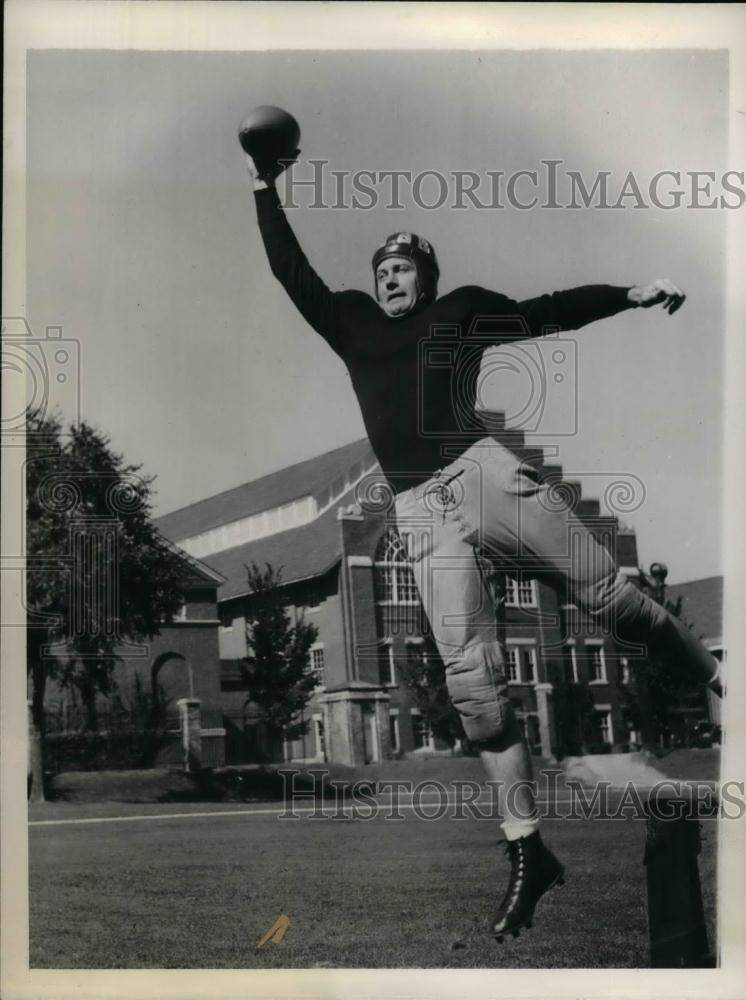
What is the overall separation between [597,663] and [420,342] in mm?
1599

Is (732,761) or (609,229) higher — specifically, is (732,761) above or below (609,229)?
below

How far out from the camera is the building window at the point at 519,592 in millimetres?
4301

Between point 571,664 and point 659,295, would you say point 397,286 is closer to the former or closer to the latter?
point 659,295

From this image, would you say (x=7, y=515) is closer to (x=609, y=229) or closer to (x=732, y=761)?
(x=609, y=229)

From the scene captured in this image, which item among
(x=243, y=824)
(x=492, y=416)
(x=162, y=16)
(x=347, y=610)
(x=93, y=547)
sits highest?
(x=162, y=16)

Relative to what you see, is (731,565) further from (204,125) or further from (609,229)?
(204,125)

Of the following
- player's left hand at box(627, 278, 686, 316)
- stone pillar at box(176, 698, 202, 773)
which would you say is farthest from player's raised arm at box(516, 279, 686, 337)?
stone pillar at box(176, 698, 202, 773)

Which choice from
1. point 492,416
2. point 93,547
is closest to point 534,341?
point 492,416

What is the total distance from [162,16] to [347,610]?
2742 millimetres

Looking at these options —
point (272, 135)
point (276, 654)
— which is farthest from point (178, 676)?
point (272, 135)

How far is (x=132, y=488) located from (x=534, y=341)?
190 centimetres

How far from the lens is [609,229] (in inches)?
173

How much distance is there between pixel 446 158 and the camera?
174 inches

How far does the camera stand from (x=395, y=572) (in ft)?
14.3
